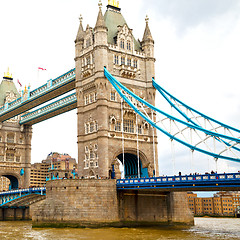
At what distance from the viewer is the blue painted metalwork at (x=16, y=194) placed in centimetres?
6084

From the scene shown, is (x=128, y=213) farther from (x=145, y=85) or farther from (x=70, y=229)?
(x=145, y=85)

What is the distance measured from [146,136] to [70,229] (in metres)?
20.2

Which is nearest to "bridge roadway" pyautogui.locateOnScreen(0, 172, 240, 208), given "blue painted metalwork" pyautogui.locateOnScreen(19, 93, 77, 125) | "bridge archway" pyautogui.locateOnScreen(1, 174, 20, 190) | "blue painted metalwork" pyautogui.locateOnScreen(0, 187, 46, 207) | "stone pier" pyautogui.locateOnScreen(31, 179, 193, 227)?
"stone pier" pyautogui.locateOnScreen(31, 179, 193, 227)

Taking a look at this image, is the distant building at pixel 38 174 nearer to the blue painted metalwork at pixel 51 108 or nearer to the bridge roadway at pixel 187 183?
the blue painted metalwork at pixel 51 108

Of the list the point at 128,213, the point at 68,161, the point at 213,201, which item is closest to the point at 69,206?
the point at 128,213

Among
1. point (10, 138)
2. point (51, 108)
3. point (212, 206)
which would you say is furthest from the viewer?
point (212, 206)

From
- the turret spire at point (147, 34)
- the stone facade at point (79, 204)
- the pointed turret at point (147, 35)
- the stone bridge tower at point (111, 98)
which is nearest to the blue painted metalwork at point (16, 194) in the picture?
the stone bridge tower at point (111, 98)

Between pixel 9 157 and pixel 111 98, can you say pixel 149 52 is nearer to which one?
pixel 111 98

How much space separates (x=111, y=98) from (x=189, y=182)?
20.3 meters

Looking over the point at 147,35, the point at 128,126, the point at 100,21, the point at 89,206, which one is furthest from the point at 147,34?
the point at 89,206

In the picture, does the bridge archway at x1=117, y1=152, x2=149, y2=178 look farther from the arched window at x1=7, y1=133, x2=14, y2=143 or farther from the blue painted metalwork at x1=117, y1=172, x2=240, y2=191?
the arched window at x1=7, y1=133, x2=14, y2=143

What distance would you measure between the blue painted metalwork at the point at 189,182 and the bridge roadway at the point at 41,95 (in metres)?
23.5

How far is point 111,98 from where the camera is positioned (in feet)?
187

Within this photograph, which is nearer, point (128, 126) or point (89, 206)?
point (89, 206)
